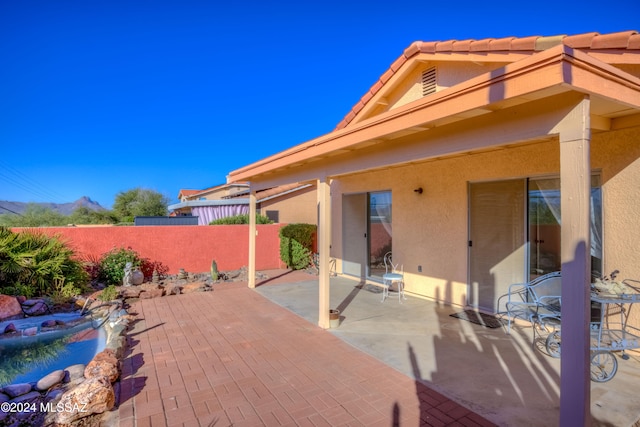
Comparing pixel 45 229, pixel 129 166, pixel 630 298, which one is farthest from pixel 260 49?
pixel 129 166

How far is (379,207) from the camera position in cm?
957

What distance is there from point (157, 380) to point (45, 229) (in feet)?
26.4

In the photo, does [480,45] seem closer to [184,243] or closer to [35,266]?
[184,243]

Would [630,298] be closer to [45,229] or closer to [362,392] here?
[362,392]

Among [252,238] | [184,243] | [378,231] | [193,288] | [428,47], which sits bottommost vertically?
[193,288]

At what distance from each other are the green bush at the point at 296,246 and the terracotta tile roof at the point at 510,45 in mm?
5229

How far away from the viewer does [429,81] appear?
770 centimetres

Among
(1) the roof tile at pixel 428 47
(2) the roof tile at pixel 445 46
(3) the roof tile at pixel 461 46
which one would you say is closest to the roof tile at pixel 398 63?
(1) the roof tile at pixel 428 47

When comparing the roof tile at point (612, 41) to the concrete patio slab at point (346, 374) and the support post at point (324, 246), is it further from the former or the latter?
the support post at point (324, 246)

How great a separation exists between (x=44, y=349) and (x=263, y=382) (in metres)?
4.29

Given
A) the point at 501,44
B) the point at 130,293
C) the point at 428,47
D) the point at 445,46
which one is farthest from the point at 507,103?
the point at 130,293

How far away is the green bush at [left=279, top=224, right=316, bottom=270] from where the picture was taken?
13.0 metres

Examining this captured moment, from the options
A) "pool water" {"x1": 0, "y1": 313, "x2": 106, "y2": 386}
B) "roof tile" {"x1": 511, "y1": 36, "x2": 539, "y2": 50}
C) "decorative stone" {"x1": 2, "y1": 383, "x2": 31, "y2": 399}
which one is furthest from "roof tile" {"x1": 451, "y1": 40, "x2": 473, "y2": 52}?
"decorative stone" {"x1": 2, "y1": 383, "x2": 31, "y2": 399}

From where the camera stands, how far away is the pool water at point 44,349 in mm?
4852
